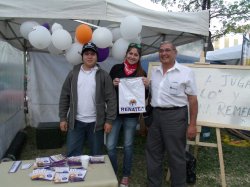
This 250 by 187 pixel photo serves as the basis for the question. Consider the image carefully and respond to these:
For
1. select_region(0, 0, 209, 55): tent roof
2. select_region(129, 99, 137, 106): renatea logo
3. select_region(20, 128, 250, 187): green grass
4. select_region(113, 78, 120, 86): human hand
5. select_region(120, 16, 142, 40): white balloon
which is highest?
select_region(0, 0, 209, 55): tent roof

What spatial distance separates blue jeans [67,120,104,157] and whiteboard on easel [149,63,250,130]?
1.31 m

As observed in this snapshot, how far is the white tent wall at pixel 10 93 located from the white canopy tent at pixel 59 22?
0.02 metres

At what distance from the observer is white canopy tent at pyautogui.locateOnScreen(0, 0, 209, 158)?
2914mm

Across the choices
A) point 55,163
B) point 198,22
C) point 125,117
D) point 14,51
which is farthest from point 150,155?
point 14,51

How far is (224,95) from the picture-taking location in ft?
11.4

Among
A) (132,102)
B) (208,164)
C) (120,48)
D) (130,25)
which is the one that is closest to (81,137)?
(132,102)

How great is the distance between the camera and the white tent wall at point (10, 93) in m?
4.30

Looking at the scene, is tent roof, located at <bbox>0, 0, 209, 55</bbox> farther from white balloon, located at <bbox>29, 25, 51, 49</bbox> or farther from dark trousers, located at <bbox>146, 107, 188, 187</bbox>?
dark trousers, located at <bbox>146, 107, 188, 187</bbox>

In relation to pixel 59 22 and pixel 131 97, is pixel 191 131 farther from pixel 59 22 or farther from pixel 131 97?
pixel 59 22

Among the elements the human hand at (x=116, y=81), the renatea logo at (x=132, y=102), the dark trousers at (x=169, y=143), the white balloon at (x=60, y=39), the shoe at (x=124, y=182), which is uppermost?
the white balloon at (x=60, y=39)

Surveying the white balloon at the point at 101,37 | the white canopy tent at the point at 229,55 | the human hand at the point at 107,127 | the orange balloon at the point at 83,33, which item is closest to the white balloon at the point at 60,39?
the orange balloon at the point at 83,33

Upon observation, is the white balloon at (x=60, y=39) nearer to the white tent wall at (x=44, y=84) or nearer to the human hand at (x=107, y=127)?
the human hand at (x=107, y=127)

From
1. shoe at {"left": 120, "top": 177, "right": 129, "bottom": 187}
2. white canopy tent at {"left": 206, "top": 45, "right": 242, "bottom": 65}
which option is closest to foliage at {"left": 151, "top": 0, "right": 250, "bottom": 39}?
white canopy tent at {"left": 206, "top": 45, "right": 242, "bottom": 65}

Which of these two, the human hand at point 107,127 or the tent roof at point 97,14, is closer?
the tent roof at point 97,14
